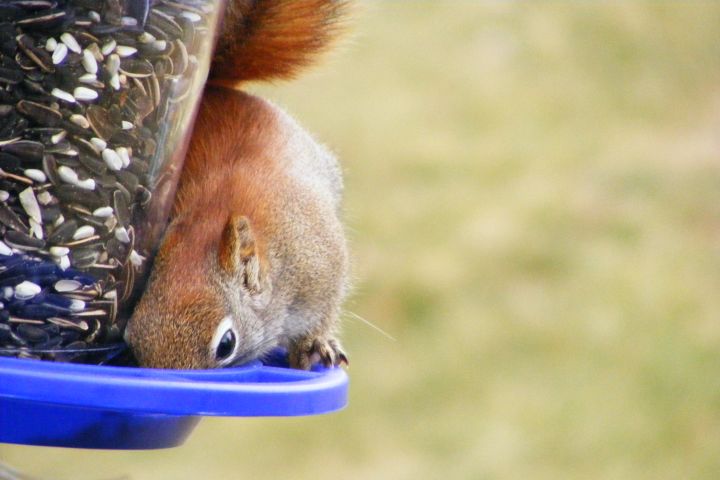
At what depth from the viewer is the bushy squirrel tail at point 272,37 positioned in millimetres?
1568

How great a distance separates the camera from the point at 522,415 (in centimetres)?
401

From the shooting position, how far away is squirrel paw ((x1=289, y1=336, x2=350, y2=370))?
162 centimetres

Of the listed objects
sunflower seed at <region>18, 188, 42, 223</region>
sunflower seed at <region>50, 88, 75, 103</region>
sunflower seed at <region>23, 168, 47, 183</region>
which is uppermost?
sunflower seed at <region>50, 88, 75, 103</region>

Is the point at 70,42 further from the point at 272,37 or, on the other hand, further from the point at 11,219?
the point at 272,37

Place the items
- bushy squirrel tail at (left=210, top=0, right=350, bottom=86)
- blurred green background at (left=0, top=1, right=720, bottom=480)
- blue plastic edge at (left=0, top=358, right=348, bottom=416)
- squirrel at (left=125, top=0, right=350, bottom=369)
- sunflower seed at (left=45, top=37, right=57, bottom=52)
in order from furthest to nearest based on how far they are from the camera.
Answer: blurred green background at (left=0, top=1, right=720, bottom=480) < bushy squirrel tail at (left=210, top=0, right=350, bottom=86) < squirrel at (left=125, top=0, right=350, bottom=369) < sunflower seed at (left=45, top=37, right=57, bottom=52) < blue plastic edge at (left=0, top=358, right=348, bottom=416)

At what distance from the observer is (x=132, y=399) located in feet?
3.49

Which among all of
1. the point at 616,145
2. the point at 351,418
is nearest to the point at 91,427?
the point at 351,418

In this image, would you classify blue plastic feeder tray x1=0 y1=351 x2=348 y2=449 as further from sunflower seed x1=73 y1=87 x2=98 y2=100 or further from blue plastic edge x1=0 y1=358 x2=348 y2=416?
sunflower seed x1=73 y1=87 x2=98 y2=100

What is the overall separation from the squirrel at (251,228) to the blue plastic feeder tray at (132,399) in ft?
0.29

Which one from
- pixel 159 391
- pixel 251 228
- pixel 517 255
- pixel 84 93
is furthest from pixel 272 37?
pixel 517 255

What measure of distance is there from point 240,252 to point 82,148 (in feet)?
0.80

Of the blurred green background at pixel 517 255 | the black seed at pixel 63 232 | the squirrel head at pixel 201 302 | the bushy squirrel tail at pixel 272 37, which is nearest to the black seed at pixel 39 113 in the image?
the black seed at pixel 63 232

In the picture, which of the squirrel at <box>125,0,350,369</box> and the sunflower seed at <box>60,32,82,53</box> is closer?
the sunflower seed at <box>60,32,82,53</box>

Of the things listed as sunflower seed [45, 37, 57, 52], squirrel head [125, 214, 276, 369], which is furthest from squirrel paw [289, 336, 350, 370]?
sunflower seed [45, 37, 57, 52]
